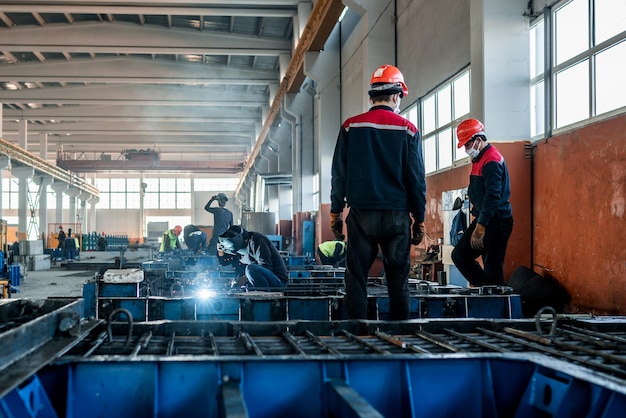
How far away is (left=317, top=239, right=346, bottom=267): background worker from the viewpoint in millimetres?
9344

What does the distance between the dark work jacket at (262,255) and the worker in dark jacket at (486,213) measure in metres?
2.13

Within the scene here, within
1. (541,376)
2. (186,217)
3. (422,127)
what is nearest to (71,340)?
(541,376)

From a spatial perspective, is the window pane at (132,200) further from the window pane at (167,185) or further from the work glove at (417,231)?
the work glove at (417,231)

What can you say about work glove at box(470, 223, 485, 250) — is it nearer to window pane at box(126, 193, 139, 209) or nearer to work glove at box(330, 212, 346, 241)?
work glove at box(330, 212, 346, 241)

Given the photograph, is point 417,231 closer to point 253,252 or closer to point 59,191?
point 253,252

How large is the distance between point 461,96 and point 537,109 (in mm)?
1858

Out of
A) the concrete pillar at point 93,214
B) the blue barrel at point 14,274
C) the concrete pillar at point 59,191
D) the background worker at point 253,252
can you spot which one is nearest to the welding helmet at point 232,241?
the background worker at point 253,252

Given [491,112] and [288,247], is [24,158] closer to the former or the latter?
[288,247]

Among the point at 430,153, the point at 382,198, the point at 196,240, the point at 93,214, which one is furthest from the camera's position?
the point at 93,214

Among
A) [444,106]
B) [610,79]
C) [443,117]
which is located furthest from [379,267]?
[610,79]

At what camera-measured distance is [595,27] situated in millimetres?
5684

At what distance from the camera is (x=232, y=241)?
6.71 m

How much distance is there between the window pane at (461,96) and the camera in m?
8.34

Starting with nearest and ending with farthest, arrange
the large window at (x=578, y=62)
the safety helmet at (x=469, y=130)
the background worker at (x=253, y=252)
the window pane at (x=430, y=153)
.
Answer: the large window at (x=578, y=62)
the safety helmet at (x=469, y=130)
the background worker at (x=253, y=252)
the window pane at (x=430, y=153)
